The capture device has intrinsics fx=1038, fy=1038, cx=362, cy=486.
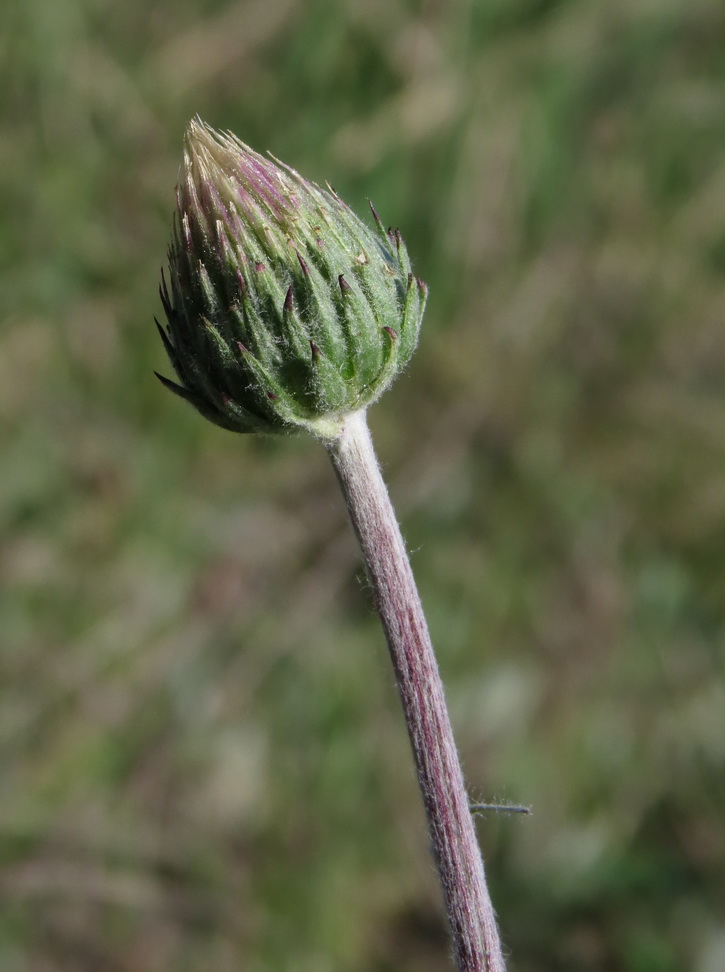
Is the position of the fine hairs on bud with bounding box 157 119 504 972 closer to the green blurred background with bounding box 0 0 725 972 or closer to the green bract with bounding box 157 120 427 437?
the green bract with bounding box 157 120 427 437

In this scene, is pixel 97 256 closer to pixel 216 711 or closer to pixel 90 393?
pixel 90 393

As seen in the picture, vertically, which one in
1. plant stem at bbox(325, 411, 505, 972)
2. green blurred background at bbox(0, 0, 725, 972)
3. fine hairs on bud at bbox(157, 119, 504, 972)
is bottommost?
plant stem at bbox(325, 411, 505, 972)

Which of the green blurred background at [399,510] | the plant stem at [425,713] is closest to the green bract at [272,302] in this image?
the plant stem at [425,713]

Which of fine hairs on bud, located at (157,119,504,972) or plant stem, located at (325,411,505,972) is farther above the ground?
fine hairs on bud, located at (157,119,504,972)

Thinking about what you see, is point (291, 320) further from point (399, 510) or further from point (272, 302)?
point (399, 510)

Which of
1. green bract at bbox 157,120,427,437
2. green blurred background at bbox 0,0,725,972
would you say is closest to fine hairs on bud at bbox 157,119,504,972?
green bract at bbox 157,120,427,437

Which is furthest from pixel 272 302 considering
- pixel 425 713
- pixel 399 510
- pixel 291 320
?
pixel 399 510

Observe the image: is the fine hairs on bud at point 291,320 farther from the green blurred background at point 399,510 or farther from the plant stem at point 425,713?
the green blurred background at point 399,510
